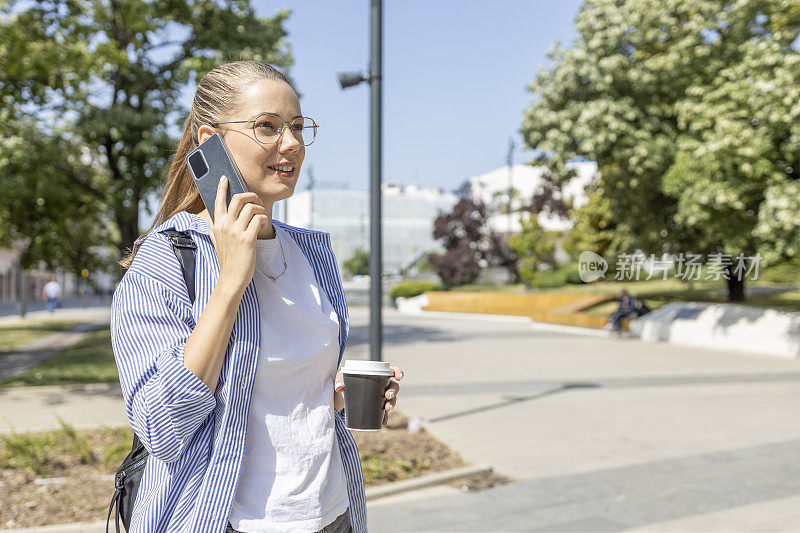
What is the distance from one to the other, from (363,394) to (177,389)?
60 cm

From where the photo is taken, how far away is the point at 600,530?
181 inches

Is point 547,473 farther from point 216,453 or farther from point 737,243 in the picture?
point 737,243

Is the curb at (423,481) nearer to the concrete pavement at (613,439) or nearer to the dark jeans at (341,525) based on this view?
the concrete pavement at (613,439)

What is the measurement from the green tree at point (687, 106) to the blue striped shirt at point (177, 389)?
13.3m

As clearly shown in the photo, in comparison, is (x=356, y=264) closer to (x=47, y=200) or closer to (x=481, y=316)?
(x=481, y=316)

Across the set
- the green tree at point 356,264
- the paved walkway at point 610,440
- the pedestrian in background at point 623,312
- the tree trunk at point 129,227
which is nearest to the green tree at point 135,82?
the tree trunk at point 129,227

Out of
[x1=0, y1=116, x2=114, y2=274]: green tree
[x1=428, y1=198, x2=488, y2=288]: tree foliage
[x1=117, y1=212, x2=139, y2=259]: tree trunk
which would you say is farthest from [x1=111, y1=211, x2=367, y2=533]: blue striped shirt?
[x1=428, y1=198, x2=488, y2=288]: tree foliage

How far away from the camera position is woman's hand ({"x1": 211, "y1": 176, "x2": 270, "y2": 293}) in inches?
57.4

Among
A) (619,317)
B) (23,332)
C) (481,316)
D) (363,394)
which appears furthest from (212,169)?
(481,316)

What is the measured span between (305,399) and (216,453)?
252 mm

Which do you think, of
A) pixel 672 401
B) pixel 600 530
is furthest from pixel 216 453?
pixel 672 401

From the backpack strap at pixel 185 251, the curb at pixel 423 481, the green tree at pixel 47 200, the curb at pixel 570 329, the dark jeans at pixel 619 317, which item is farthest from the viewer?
the curb at pixel 570 329

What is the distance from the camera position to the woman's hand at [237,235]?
4.78ft

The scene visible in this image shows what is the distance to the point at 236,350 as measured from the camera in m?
1.52
